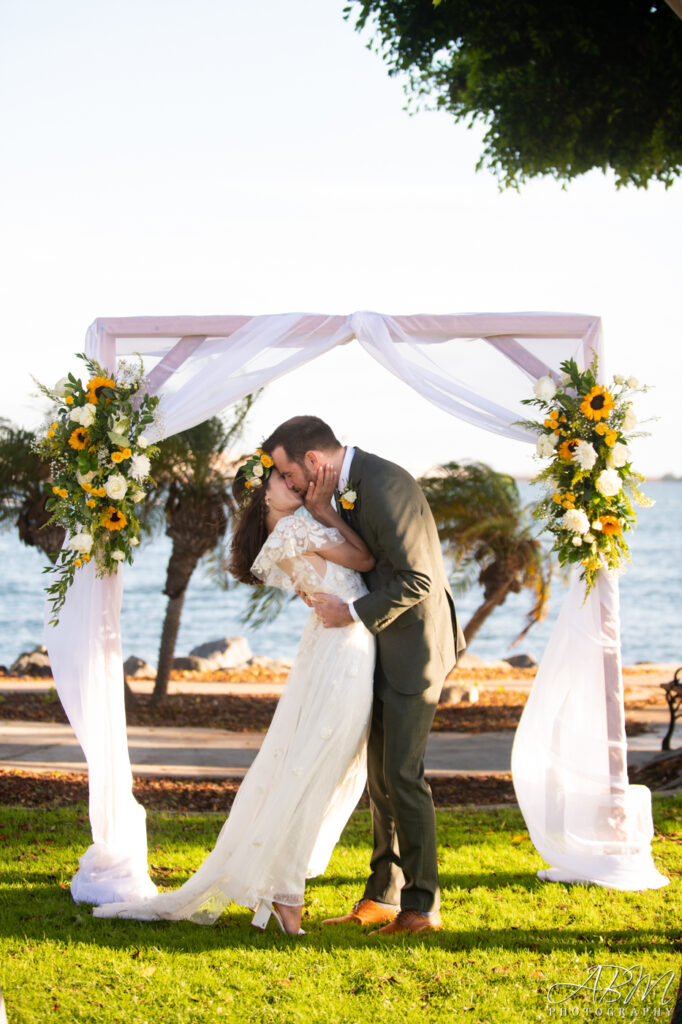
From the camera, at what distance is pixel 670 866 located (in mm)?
5008

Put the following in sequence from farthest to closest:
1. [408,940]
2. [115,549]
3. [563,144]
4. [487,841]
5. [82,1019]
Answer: [563,144] < [487,841] < [115,549] < [408,940] < [82,1019]

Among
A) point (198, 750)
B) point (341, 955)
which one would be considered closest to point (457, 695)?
point (198, 750)

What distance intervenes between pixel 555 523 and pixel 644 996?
2083 mm

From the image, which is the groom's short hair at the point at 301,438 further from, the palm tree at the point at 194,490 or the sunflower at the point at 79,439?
the palm tree at the point at 194,490

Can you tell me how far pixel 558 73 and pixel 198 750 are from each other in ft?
19.1

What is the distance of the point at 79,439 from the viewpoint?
15.1 ft

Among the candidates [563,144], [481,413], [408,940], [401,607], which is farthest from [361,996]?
[563,144]

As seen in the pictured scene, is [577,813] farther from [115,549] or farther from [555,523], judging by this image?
[115,549]

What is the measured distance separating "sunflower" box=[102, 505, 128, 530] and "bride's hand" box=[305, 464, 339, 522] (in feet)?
3.15

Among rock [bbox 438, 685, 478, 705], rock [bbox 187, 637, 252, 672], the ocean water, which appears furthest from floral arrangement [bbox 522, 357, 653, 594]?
the ocean water

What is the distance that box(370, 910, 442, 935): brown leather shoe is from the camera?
13.5 feet

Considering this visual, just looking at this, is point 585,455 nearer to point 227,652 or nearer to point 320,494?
point 320,494

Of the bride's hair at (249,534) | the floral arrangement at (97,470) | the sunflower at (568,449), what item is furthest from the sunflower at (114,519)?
the sunflower at (568,449)

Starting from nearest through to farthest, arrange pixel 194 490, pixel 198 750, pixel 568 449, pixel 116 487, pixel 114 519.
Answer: pixel 116 487 → pixel 114 519 → pixel 568 449 → pixel 198 750 → pixel 194 490
